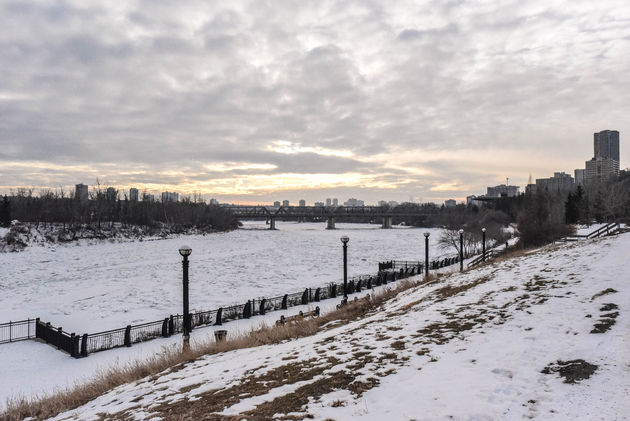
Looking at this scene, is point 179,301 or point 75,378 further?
point 179,301

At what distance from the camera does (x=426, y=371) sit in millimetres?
6633

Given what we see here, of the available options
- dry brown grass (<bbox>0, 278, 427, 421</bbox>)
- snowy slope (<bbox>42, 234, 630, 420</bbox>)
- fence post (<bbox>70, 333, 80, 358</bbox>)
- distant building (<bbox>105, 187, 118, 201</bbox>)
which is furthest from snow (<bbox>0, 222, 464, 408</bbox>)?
distant building (<bbox>105, 187, 118, 201</bbox>)

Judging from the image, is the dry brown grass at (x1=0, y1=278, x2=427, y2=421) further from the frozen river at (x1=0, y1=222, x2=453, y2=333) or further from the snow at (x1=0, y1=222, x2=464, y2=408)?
the frozen river at (x1=0, y1=222, x2=453, y2=333)

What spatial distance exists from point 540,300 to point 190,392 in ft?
29.2

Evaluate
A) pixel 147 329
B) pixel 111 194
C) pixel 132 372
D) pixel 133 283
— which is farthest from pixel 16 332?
pixel 111 194

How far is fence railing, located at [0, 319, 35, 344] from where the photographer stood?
1723cm

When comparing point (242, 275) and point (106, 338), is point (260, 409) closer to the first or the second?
point (106, 338)

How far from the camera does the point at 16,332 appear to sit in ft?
61.8

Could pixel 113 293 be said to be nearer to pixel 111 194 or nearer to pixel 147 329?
pixel 147 329

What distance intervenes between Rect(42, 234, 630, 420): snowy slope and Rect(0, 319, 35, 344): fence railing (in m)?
12.1

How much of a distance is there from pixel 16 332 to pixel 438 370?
68.3ft

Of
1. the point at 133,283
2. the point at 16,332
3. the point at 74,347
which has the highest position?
the point at 74,347

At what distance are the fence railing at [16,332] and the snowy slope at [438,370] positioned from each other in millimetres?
12082

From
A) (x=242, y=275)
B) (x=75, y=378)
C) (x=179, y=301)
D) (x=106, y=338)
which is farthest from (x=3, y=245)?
(x=75, y=378)
